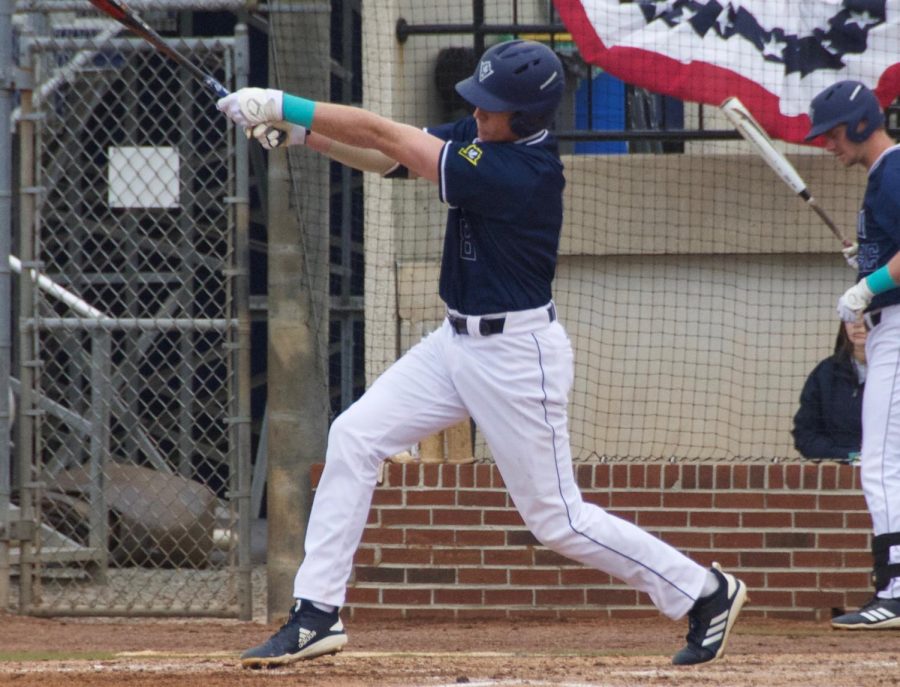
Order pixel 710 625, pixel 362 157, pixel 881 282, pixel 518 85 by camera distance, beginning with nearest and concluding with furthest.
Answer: pixel 518 85 → pixel 710 625 → pixel 362 157 → pixel 881 282

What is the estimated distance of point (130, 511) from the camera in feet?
23.9

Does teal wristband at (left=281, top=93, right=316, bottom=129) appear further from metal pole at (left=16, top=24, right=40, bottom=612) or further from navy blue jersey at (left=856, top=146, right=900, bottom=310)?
metal pole at (left=16, top=24, right=40, bottom=612)

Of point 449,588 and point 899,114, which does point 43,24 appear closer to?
point 449,588

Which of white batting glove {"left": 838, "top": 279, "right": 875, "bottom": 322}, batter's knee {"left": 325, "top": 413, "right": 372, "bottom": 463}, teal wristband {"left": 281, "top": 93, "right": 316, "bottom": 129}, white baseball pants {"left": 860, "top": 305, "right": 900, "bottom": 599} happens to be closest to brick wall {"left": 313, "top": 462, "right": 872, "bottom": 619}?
white baseball pants {"left": 860, "top": 305, "right": 900, "bottom": 599}

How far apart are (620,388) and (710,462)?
846 millimetres

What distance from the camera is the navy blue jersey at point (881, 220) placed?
222 inches

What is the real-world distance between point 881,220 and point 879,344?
1.55 ft

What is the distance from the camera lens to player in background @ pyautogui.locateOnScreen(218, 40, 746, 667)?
453 cm

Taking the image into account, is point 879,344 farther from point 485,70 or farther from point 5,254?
point 5,254

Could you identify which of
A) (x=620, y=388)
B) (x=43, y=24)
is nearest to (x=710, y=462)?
(x=620, y=388)

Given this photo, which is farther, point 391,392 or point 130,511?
point 130,511

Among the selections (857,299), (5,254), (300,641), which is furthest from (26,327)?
(857,299)

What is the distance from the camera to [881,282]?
18.3ft

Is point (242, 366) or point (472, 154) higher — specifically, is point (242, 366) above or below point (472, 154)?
below
